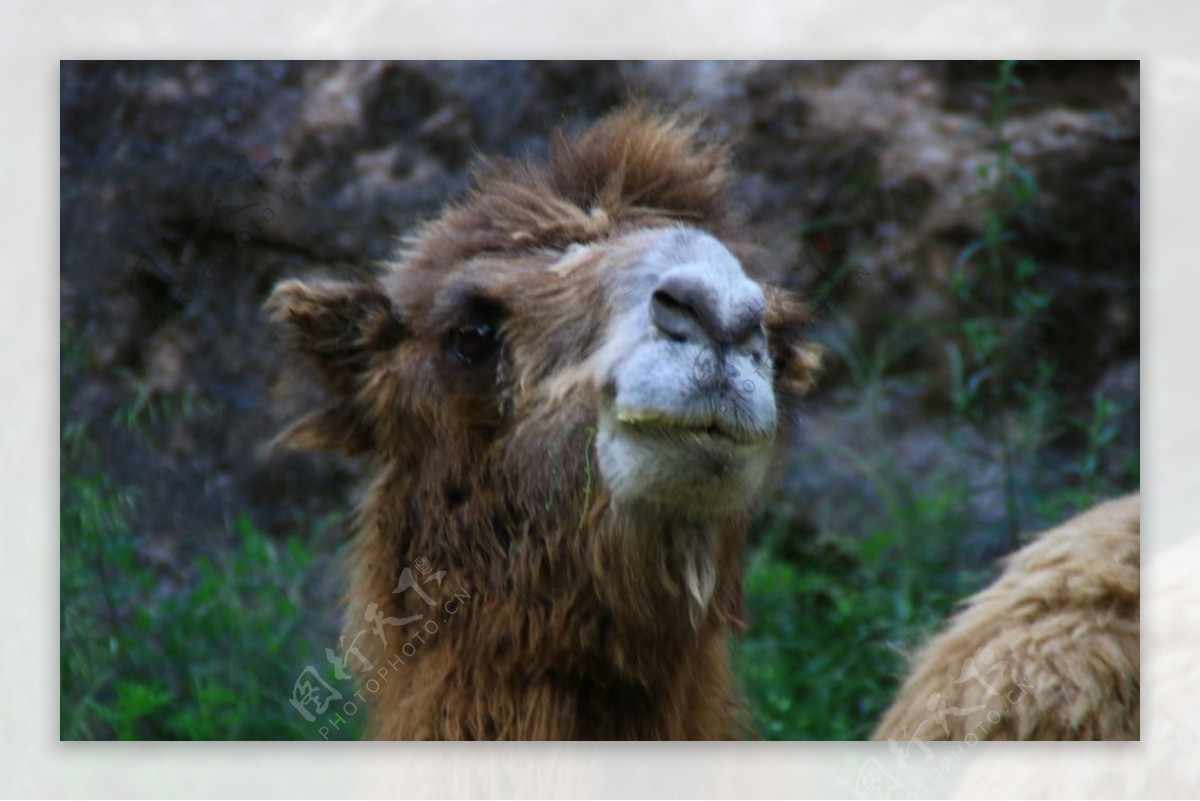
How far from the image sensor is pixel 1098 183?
2.68 meters

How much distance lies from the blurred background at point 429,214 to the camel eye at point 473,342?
330 millimetres

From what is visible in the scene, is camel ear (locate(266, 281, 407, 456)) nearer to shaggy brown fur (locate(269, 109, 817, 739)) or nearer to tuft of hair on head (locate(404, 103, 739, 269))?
shaggy brown fur (locate(269, 109, 817, 739))

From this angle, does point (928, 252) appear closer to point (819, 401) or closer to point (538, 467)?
point (819, 401)

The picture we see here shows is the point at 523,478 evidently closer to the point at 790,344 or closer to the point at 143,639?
the point at 790,344

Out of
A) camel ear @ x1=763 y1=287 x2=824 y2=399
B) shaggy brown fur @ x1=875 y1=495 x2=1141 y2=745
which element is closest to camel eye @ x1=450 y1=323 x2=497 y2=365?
camel ear @ x1=763 y1=287 x2=824 y2=399

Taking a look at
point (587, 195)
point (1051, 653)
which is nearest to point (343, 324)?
point (587, 195)

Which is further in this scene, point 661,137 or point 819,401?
point 819,401

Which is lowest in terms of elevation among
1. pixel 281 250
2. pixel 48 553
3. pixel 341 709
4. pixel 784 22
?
pixel 341 709

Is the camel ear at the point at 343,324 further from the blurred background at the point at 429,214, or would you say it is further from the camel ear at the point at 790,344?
the camel ear at the point at 790,344

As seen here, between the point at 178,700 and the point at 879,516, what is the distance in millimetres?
1333

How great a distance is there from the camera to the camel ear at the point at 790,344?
2486 mm

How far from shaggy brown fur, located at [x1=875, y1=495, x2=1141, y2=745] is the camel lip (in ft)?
1.63

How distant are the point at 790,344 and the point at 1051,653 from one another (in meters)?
0.67

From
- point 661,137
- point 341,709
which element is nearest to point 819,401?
point 661,137
